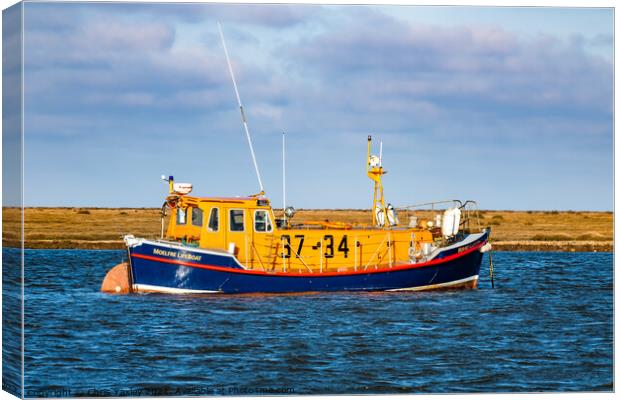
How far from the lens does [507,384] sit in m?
22.1

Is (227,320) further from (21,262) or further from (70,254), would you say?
(70,254)

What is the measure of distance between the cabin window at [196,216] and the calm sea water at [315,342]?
281 centimetres

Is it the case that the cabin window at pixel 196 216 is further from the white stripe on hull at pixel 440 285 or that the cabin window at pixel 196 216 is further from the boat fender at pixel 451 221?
the boat fender at pixel 451 221

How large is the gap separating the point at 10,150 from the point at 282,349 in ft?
29.6

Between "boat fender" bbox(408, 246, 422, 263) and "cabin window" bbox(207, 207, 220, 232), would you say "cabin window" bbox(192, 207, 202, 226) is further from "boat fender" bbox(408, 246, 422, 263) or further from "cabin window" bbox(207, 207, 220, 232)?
"boat fender" bbox(408, 246, 422, 263)

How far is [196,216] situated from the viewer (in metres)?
35.2

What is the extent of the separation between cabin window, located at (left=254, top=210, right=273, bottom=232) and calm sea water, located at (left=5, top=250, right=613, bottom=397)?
84.7 inches

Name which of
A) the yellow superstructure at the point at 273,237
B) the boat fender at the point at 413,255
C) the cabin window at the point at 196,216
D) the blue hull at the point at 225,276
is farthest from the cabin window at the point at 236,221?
the boat fender at the point at 413,255

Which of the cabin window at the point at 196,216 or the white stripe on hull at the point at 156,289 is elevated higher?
the cabin window at the point at 196,216

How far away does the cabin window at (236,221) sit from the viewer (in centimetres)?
3475

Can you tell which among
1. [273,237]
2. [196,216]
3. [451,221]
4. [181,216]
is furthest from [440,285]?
[181,216]

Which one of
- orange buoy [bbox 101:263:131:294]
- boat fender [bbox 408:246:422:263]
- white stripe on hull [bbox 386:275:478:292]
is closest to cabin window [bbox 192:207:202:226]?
orange buoy [bbox 101:263:131:294]

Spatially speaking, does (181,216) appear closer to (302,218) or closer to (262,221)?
(262,221)

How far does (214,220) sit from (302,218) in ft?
162
